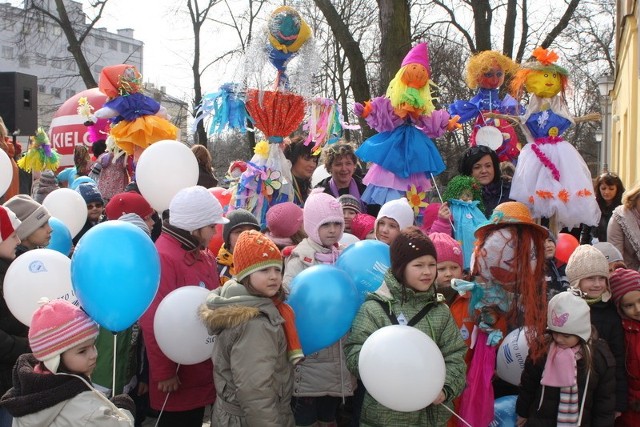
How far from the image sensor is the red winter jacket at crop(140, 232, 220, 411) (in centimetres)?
380

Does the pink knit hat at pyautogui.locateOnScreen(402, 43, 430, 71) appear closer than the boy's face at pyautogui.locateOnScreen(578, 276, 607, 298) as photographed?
No

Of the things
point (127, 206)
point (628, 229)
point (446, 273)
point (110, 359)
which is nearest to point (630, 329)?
point (446, 273)

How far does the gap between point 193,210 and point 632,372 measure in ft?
8.60

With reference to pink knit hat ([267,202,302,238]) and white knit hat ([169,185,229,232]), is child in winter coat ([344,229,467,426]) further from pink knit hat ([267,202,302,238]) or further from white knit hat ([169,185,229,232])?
pink knit hat ([267,202,302,238])

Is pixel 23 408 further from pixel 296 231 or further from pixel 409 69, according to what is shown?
pixel 409 69

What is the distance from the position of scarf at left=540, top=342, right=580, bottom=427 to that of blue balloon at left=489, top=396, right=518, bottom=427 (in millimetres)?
355

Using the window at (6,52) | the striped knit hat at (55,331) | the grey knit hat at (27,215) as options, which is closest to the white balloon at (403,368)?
the striped knit hat at (55,331)

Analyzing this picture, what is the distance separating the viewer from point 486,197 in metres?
5.35

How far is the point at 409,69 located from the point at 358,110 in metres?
0.57

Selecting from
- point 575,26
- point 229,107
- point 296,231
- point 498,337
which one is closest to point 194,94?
point 575,26

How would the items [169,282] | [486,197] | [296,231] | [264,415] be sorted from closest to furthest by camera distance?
[264,415]
[169,282]
[296,231]
[486,197]

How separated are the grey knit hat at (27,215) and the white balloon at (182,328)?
3.44ft

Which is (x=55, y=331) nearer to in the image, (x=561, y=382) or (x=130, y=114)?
(x=561, y=382)

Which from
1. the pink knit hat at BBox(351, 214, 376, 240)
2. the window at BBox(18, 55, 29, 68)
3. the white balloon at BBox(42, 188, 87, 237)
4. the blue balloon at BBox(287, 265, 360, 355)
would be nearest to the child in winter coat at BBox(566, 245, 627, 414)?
the blue balloon at BBox(287, 265, 360, 355)
